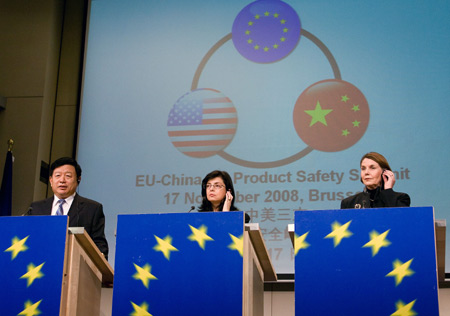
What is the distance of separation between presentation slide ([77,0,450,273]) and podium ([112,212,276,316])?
79.9 inches

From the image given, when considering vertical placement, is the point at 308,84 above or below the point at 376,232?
above

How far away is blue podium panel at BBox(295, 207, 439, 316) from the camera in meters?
2.44

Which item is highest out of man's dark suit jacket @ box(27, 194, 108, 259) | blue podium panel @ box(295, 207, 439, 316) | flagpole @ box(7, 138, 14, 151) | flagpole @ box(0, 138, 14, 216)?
flagpole @ box(7, 138, 14, 151)

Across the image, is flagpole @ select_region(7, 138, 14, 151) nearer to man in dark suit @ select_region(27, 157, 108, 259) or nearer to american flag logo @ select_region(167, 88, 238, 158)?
american flag logo @ select_region(167, 88, 238, 158)

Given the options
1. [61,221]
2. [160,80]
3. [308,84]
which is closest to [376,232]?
[61,221]

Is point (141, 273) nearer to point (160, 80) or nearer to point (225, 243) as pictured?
point (225, 243)

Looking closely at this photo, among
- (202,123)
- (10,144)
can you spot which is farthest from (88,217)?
(10,144)

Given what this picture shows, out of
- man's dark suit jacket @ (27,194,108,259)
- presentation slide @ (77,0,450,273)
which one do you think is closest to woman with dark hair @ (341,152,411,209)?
presentation slide @ (77,0,450,273)

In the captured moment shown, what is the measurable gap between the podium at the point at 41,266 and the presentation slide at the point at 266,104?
205 cm

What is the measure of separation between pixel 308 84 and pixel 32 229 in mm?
2815

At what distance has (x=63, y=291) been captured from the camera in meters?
2.75

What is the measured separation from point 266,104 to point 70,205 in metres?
1.90

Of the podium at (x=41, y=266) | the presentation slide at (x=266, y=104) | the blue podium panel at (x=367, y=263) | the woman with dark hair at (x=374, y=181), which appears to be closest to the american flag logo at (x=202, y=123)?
the presentation slide at (x=266, y=104)

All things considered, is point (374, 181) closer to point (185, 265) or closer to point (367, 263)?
point (367, 263)
